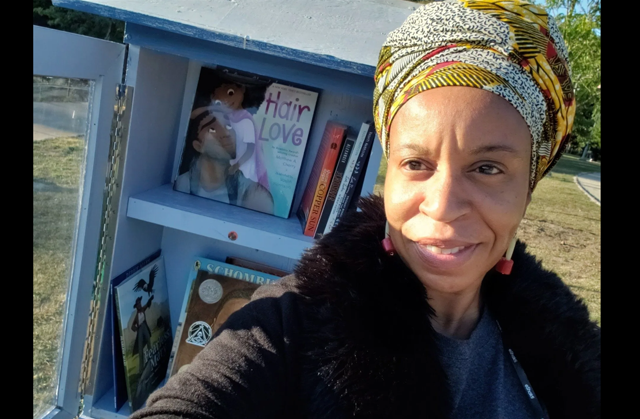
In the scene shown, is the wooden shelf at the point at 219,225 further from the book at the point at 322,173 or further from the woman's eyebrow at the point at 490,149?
the woman's eyebrow at the point at 490,149

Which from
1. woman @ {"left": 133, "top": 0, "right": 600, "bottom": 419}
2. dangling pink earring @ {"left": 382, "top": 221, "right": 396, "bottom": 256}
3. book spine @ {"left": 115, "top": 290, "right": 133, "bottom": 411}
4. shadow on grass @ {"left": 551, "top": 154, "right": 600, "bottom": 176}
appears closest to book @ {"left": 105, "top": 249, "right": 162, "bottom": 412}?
book spine @ {"left": 115, "top": 290, "right": 133, "bottom": 411}

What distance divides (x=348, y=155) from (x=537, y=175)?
0.84m

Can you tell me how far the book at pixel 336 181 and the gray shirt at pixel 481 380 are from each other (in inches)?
30.0

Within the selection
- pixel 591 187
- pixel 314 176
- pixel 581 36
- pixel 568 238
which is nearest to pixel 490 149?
pixel 314 176

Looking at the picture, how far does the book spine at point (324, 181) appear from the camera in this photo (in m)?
2.01

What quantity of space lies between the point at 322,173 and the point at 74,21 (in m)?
11.6

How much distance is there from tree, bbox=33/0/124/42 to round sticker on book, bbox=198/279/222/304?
976cm

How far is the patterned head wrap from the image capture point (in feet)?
3.67

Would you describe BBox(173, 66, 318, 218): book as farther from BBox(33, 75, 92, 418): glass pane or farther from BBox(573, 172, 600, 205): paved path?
BBox(573, 172, 600, 205): paved path

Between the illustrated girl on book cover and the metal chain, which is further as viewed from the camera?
the illustrated girl on book cover

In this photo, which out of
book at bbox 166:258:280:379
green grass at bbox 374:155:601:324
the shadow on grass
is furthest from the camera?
the shadow on grass

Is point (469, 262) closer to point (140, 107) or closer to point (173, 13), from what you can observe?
point (173, 13)

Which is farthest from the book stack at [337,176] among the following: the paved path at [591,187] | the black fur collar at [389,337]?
the paved path at [591,187]
